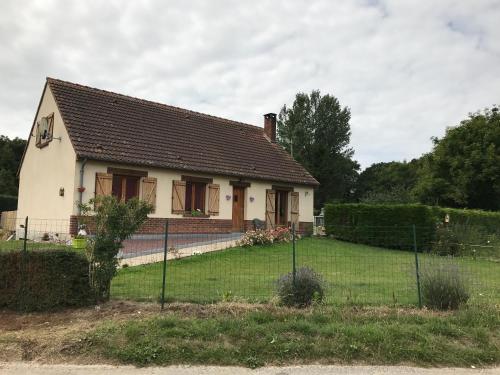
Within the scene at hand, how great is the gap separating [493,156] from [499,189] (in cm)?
228

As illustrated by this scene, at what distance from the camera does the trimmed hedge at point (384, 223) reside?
19656mm

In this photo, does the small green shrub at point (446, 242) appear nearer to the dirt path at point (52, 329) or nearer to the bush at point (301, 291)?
the bush at point (301, 291)

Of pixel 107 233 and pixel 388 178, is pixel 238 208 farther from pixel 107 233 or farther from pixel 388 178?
pixel 388 178

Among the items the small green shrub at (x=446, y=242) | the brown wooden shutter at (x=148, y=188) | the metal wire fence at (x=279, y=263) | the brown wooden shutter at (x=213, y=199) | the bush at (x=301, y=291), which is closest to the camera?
the bush at (x=301, y=291)

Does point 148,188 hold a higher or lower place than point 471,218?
higher

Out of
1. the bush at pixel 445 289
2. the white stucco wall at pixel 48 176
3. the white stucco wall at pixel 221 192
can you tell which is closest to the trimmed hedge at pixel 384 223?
the white stucco wall at pixel 221 192

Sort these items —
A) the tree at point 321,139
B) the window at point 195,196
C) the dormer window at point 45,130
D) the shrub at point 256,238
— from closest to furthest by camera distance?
the shrub at point 256,238
the dormer window at point 45,130
the window at point 195,196
the tree at point 321,139

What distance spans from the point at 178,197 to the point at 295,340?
14.8 meters

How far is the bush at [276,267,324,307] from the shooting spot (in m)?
7.62

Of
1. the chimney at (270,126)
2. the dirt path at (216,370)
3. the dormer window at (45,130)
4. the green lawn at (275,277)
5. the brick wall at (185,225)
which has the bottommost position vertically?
the dirt path at (216,370)

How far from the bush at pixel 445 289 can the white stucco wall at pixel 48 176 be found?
13.8 m

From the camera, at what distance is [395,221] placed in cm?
2084

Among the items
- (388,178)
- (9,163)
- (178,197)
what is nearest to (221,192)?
(178,197)

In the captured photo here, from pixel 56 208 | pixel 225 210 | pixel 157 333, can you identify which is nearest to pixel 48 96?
pixel 56 208
